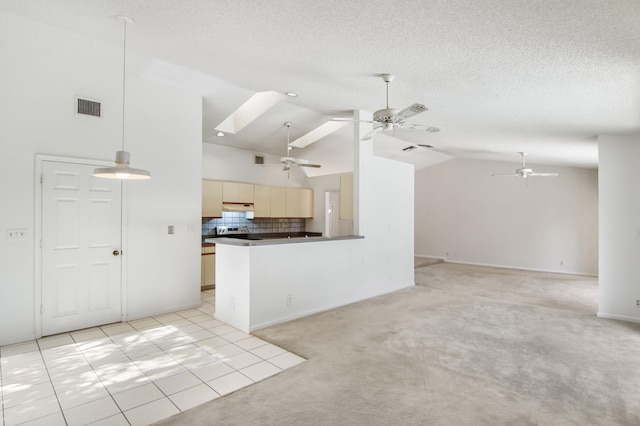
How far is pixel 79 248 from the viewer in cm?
396

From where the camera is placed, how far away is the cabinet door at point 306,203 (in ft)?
28.2

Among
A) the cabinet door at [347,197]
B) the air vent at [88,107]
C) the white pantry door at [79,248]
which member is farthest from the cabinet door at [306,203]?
the air vent at [88,107]

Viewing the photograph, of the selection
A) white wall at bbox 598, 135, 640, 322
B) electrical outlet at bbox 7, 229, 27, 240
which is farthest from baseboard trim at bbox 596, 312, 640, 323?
electrical outlet at bbox 7, 229, 27, 240

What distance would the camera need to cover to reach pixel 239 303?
4.11m

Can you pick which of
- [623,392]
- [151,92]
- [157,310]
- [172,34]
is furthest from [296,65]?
[623,392]

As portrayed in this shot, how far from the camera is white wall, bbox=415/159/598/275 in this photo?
8.10m

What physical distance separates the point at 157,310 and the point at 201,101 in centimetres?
313

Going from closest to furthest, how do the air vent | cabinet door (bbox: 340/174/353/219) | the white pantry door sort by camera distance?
the white pantry door
the air vent
cabinet door (bbox: 340/174/353/219)

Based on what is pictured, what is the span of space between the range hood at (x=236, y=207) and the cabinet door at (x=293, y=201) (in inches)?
47.4

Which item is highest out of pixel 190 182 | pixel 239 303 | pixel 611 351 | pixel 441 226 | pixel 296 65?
pixel 296 65

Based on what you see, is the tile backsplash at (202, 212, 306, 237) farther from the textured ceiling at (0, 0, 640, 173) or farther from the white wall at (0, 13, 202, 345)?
the textured ceiling at (0, 0, 640, 173)

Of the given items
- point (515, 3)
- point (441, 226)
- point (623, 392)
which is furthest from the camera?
point (441, 226)

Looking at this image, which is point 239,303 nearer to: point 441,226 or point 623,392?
point 623,392

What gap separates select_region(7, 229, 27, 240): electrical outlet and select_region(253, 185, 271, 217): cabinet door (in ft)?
13.8
